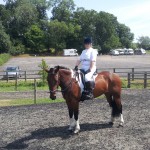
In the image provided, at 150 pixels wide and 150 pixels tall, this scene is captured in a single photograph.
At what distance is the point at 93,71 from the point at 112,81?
3.08ft

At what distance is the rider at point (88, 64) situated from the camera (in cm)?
932

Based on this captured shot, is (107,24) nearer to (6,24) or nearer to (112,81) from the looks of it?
(6,24)

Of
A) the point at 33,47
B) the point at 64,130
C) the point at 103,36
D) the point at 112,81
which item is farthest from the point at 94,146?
the point at 103,36

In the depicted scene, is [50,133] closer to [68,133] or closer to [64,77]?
[68,133]

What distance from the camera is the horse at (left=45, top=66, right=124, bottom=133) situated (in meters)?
8.70

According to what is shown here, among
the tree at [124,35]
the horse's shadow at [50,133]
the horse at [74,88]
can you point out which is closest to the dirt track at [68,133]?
the horse's shadow at [50,133]

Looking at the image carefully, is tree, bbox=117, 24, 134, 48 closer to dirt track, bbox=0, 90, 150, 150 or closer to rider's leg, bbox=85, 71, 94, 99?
dirt track, bbox=0, 90, 150, 150

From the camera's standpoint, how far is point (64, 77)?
909 centimetres

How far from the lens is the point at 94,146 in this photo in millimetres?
8125

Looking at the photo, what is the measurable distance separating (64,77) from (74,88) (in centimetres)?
42

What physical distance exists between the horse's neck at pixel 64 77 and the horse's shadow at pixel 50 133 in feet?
4.29

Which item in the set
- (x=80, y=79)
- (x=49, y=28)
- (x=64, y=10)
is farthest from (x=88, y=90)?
(x=64, y=10)

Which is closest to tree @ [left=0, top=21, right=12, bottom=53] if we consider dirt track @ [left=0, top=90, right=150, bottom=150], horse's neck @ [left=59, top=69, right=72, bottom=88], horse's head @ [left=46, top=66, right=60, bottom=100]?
dirt track @ [left=0, top=90, right=150, bottom=150]

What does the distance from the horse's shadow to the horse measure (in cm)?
27
